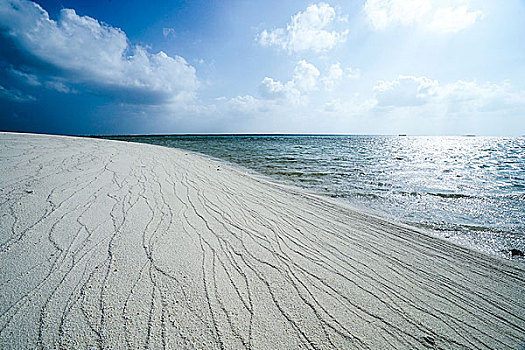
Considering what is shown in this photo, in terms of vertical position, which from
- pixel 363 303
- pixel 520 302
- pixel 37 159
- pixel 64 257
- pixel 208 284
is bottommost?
pixel 520 302

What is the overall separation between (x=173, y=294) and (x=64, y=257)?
1410mm

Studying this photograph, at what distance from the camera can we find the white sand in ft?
5.85

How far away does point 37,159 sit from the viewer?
252 inches

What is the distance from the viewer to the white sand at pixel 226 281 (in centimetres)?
178

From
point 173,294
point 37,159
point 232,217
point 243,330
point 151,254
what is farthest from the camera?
point 37,159

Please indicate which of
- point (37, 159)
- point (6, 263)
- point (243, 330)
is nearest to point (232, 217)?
point (243, 330)

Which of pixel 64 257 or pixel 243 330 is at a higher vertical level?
pixel 64 257

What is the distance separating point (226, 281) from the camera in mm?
2385

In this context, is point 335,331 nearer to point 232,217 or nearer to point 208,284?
point 208,284

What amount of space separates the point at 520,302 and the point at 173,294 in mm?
3832

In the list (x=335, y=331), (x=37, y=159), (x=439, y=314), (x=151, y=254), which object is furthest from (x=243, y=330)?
Answer: (x=37, y=159)

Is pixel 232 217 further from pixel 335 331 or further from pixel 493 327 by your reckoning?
pixel 493 327

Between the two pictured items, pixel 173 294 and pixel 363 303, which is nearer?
pixel 173 294

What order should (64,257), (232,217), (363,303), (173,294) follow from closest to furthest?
(173,294) < (363,303) < (64,257) < (232,217)
